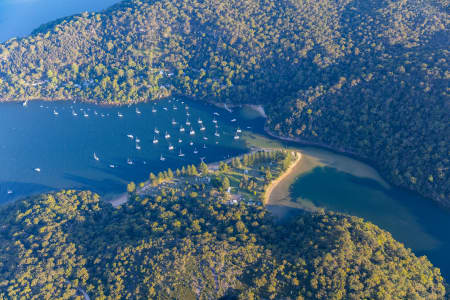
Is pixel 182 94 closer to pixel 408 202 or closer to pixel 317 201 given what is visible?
pixel 317 201

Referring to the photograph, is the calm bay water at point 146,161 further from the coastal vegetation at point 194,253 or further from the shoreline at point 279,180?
the coastal vegetation at point 194,253

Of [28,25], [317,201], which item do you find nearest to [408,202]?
[317,201]

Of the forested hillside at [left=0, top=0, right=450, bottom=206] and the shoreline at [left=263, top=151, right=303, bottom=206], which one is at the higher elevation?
the forested hillside at [left=0, top=0, right=450, bottom=206]

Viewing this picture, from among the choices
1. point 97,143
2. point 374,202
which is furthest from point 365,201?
point 97,143

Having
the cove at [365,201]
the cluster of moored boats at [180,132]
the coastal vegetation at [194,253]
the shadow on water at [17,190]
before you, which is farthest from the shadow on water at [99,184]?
the cove at [365,201]

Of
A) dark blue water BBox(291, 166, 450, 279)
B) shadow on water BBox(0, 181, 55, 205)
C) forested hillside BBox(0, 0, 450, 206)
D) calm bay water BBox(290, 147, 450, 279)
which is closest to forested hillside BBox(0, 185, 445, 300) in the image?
dark blue water BBox(291, 166, 450, 279)

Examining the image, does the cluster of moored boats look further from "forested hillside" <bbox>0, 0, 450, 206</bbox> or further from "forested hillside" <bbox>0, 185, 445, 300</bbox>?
"forested hillside" <bbox>0, 185, 445, 300</bbox>
